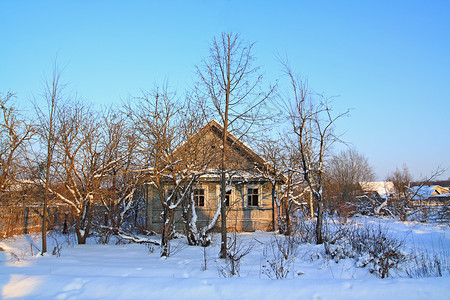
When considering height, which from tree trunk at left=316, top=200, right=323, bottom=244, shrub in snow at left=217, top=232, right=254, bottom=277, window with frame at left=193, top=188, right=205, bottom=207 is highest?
window with frame at left=193, top=188, right=205, bottom=207

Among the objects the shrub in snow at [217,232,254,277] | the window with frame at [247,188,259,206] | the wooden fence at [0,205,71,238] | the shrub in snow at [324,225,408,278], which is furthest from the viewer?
the window with frame at [247,188,259,206]

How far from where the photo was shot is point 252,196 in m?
19.2

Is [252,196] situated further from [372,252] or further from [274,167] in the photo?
[372,252]

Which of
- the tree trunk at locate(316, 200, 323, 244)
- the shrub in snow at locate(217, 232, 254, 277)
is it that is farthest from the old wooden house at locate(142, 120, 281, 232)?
the shrub in snow at locate(217, 232, 254, 277)

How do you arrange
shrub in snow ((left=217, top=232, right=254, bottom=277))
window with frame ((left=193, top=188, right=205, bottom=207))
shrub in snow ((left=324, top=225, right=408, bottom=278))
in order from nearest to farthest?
shrub in snow ((left=217, top=232, right=254, bottom=277)) < shrub in snow ((left=324, top=225, right=408, bottom=278)) < window with frame ((left=193, top=188, right=205, bottom=207))

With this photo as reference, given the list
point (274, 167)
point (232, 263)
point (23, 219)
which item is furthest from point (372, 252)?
point (23, 219)

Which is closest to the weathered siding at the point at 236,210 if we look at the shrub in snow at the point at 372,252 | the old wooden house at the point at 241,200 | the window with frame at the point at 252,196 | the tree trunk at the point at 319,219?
the old wooden house at the point at 241,200

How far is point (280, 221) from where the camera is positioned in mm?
17031

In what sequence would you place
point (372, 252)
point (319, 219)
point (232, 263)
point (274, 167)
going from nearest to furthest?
1. point (232, 263)
2. point (372, 252)
3. point (319, 219)
4. point (274, 167)

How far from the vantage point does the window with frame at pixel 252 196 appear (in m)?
19.0

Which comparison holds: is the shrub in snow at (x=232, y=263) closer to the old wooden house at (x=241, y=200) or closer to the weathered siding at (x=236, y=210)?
the old wooden house at (x=241, y=200)

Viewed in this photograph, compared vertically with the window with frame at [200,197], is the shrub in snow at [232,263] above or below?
below

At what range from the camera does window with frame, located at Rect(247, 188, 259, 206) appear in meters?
19.0

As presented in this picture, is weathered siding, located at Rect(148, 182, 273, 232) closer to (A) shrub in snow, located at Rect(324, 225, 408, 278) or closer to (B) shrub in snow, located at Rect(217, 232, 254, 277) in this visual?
(A) shrub in snow, located at Rect(324, 225, 408, 278)
